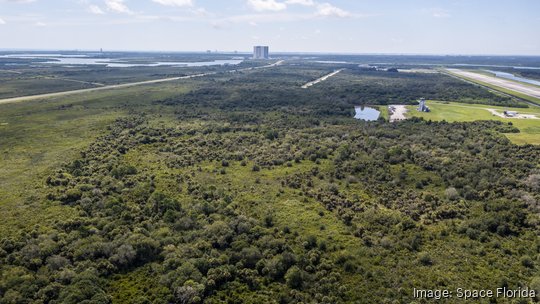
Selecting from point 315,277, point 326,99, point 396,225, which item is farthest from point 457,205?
point 326,99

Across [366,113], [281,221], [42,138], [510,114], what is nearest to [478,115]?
[510,114]

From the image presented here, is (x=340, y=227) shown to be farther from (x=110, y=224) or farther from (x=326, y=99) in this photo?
(x=326, y=99)

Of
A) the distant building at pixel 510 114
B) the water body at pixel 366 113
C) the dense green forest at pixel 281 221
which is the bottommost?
the dense green forest at pixel 281 221

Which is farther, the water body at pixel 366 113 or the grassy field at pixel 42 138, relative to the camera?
the water body at pixel 366 113

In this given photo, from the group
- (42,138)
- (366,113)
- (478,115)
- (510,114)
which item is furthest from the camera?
(366,113)

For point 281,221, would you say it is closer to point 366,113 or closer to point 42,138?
point 42,138

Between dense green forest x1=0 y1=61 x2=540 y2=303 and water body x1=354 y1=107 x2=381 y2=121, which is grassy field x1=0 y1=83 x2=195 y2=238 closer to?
dense green forest x1=0 y1=61 x2=540 y2=303

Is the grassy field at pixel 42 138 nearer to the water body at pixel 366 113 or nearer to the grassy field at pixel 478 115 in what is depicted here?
the water body at pixel 366 113

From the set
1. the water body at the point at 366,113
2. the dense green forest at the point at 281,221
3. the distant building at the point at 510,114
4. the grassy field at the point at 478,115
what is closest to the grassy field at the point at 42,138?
the dense green forest at the point at 281,221
